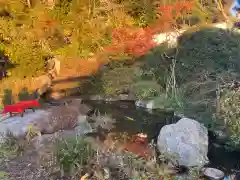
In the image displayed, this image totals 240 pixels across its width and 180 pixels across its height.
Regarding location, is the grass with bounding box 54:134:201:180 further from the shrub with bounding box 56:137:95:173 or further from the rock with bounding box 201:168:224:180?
the rock with bounding box 201:168:224:180

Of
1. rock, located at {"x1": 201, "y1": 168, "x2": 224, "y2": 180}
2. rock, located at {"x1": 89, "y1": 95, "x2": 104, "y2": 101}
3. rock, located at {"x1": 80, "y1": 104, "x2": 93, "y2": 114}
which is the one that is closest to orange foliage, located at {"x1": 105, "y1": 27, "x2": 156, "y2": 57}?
rock, located at {"x1": 89, "y1": 95, "x2": 104, "y2": 101}

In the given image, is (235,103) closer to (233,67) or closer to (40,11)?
(233,67)

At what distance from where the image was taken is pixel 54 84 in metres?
11.5

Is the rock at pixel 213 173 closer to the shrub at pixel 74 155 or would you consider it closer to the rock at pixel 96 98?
the shrub at pixel 74 155

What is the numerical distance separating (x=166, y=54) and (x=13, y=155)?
6.67 meters

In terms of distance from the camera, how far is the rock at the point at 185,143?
575 cm

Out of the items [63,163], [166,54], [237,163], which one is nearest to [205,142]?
[237,163]

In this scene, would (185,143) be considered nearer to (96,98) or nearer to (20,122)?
(20,122)

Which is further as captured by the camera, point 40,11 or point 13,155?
point 40,11

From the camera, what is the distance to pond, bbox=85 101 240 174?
20.3ft

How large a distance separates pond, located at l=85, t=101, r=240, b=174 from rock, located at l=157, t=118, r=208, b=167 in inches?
13.7

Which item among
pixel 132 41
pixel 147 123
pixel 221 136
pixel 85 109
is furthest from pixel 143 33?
pixel 221 136

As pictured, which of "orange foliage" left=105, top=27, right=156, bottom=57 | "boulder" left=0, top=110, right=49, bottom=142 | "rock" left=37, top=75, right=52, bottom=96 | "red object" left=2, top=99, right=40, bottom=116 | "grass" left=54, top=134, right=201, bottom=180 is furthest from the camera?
"orange foliage" left=105, top=27, right=156, bottom=57

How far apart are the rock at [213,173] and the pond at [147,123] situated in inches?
13.0
